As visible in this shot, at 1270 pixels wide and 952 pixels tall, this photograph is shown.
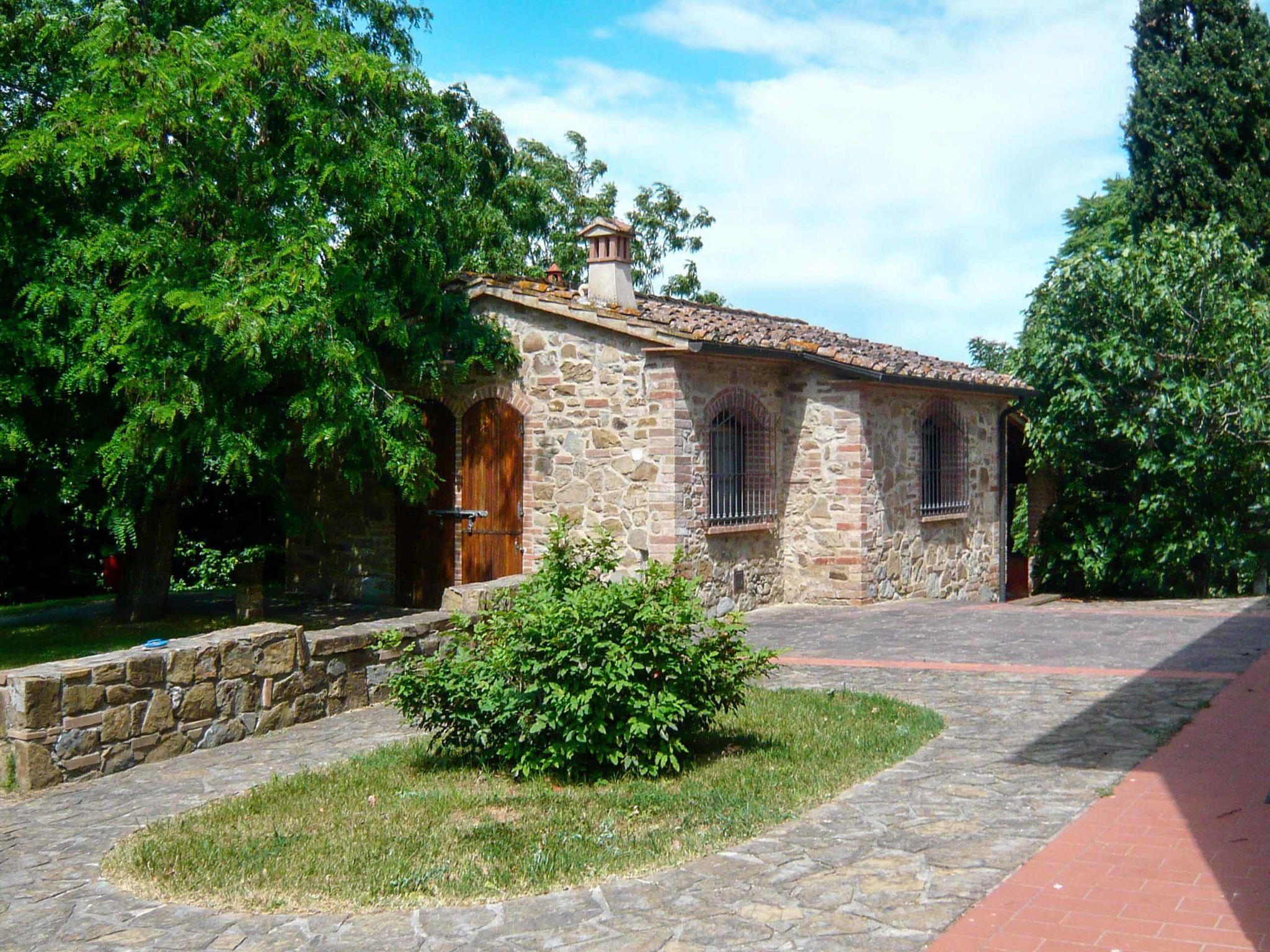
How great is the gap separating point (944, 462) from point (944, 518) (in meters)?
0.79

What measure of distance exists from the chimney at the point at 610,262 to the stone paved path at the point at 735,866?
314 inches

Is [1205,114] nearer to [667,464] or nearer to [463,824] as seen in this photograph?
[667,464]

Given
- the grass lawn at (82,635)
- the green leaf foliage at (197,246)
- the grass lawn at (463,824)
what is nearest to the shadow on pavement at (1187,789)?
the grass lawn at (463,824)

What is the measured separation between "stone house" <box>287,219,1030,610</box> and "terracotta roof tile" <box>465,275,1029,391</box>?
52mm

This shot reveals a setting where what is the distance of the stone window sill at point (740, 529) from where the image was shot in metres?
13.0

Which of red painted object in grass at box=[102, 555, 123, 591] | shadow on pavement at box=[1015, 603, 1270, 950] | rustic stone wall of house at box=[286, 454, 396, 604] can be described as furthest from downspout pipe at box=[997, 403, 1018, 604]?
red painted object in grass at box=[102, 555, 123, 591]

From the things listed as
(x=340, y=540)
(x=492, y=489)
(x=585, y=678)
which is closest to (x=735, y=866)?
(x=585, y=678)

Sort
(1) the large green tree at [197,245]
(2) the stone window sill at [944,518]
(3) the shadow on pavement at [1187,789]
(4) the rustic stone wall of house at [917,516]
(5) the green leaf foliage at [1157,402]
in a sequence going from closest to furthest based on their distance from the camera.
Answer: (3) the shadow on pavement at [1187,789] < (1) the large green tree at [197,245] < (4) the rustic stone wall of house at [917,516] < (5) the green leaf foliage at [1157,402] < (2) the stone window sill at [944,518]

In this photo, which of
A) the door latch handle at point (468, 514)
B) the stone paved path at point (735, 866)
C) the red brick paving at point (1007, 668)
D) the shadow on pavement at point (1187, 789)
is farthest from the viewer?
the door latch handle at point (468, 514)

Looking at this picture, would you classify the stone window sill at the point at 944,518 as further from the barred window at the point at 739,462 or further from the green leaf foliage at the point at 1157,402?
the barred window at the point at 739,462

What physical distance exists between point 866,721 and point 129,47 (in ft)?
29.2

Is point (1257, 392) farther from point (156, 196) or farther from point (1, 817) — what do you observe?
point (1, 817)

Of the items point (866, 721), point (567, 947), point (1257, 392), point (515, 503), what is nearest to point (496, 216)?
point (515, 503)

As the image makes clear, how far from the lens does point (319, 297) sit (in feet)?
35.3
